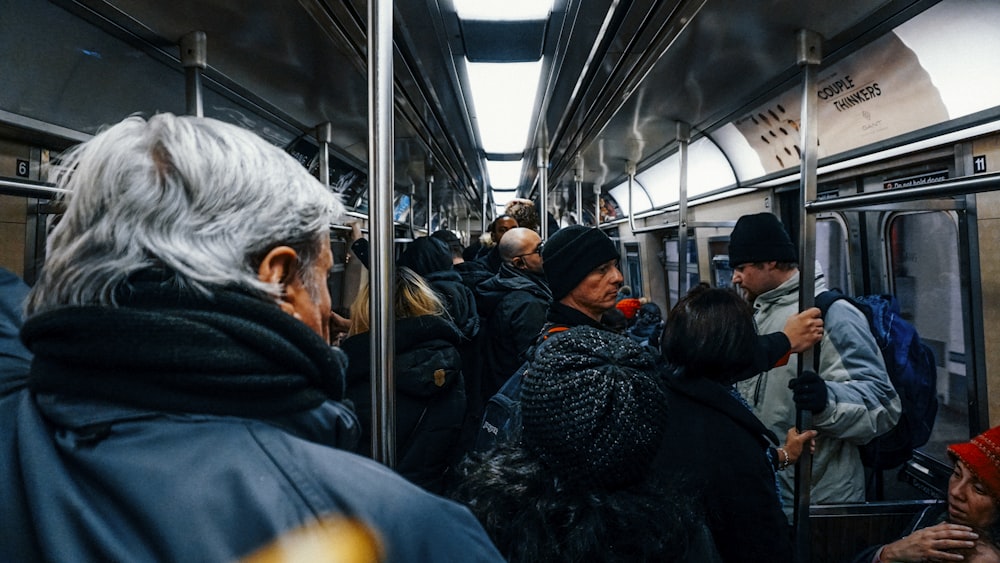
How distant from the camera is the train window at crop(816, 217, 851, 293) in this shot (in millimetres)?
3613

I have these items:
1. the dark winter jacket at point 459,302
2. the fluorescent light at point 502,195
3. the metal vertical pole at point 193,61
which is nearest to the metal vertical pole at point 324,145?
the metal vertical pole at point 193,61

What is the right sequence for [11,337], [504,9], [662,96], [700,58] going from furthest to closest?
1. [662,96]
2. [700,58]
3. [504,9]
4. [11,337]

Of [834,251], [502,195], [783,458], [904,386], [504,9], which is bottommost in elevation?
[783,458]

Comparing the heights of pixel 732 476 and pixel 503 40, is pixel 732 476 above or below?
below

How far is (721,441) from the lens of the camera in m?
1.39

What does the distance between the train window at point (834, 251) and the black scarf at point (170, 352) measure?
3732mm

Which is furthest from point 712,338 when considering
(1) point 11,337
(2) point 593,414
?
(1) point 11,337

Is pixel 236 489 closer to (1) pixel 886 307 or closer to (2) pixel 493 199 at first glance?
(1) pixel 886 307

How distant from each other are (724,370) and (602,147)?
3.79 m

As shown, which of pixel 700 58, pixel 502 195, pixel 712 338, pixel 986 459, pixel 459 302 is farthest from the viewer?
pixel 502 195

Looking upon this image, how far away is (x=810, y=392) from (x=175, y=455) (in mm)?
1937

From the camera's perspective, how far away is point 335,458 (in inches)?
23.6

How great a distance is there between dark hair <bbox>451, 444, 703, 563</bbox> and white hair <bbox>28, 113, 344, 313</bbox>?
0.55 meters

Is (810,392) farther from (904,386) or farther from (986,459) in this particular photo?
(904,386)
